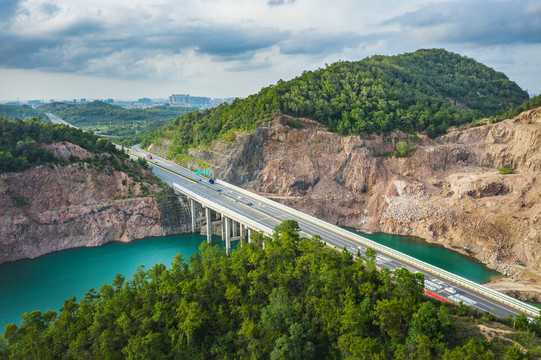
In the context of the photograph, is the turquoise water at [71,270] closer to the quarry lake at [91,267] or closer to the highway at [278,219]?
the quarry lake at [91,267]

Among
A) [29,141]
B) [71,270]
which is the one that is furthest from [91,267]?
[29,141]

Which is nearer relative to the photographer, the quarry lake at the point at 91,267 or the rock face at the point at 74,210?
the quarry lake at the point at 91,267

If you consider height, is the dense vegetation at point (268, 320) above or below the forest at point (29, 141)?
below

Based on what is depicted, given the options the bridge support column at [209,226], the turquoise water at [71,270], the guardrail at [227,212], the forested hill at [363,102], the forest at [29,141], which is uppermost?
the forested hill at [363,102]

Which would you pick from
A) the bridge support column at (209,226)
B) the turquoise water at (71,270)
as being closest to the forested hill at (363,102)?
the bridge support column at (209,226)

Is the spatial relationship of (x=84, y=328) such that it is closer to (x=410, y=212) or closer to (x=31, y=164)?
(x=31, y=164)

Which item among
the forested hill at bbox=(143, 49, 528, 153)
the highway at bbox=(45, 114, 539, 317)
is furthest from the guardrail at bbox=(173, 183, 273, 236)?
the forested hill at bbox=(143, 49, 528, 153)

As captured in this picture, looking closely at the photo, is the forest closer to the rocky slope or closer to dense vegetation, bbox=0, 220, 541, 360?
the rocky slope
